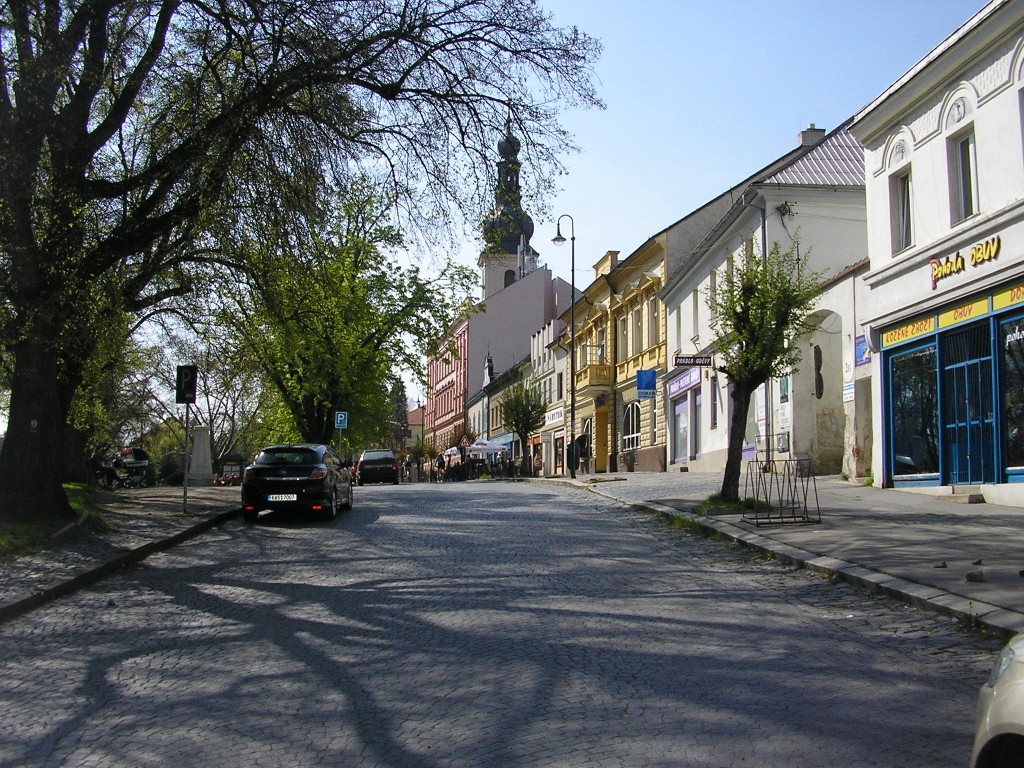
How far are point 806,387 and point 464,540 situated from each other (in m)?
14.4

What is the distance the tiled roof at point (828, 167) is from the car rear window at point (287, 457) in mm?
14803

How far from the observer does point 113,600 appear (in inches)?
365

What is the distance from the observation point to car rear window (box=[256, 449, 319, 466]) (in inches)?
718

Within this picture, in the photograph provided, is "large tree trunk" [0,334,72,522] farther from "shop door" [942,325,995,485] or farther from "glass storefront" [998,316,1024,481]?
"shop door" [942,325,995,485]

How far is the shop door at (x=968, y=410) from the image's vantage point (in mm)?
15688

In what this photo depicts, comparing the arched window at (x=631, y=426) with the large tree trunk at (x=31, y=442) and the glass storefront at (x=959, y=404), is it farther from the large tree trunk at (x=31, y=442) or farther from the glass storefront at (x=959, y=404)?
the large tree trunk at (x=31, y=442)

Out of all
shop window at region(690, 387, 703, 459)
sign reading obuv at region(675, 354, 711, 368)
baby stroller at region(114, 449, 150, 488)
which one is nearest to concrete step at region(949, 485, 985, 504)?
sign reading obuv at region(675, 354, 711, 368)

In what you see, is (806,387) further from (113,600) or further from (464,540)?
(113,600)

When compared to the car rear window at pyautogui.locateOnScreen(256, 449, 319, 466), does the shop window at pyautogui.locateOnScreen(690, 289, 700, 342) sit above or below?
above

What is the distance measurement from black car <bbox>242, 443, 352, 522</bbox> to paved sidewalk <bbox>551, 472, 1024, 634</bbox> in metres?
5.98

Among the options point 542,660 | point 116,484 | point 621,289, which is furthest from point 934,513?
point 621,289

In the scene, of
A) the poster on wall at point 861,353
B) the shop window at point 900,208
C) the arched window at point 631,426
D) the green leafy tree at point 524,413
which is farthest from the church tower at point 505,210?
the green leafy tree at point 524,413

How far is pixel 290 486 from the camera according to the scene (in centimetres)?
1759

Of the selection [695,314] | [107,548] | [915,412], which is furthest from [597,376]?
[107,548]
